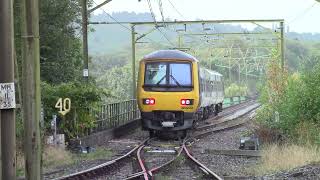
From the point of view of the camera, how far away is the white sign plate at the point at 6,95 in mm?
6395

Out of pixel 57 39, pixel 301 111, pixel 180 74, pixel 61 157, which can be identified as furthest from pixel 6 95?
pixel 57 39

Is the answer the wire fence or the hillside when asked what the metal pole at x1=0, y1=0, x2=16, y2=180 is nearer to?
the wire fence

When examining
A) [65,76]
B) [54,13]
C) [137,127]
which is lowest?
[137,127]

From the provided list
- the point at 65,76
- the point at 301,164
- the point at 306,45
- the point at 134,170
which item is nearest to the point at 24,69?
the point at 134,170

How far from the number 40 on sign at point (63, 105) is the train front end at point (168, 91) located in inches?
187

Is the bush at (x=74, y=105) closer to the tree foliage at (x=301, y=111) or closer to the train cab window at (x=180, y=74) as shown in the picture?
the train cab window at (x=180, y=74)

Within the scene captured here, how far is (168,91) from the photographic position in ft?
69.1

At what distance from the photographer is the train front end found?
68.9ft

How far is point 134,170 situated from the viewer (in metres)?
12.8

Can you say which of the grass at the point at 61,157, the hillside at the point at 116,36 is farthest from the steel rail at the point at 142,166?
the hillside at the point at 116,36

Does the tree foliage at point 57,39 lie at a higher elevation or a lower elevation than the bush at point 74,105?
higher

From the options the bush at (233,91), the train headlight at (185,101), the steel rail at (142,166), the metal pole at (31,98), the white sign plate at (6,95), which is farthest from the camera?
the bush at (233,91)

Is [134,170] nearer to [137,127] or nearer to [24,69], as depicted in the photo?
[24,69]

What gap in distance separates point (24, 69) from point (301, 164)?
23.5 ft
